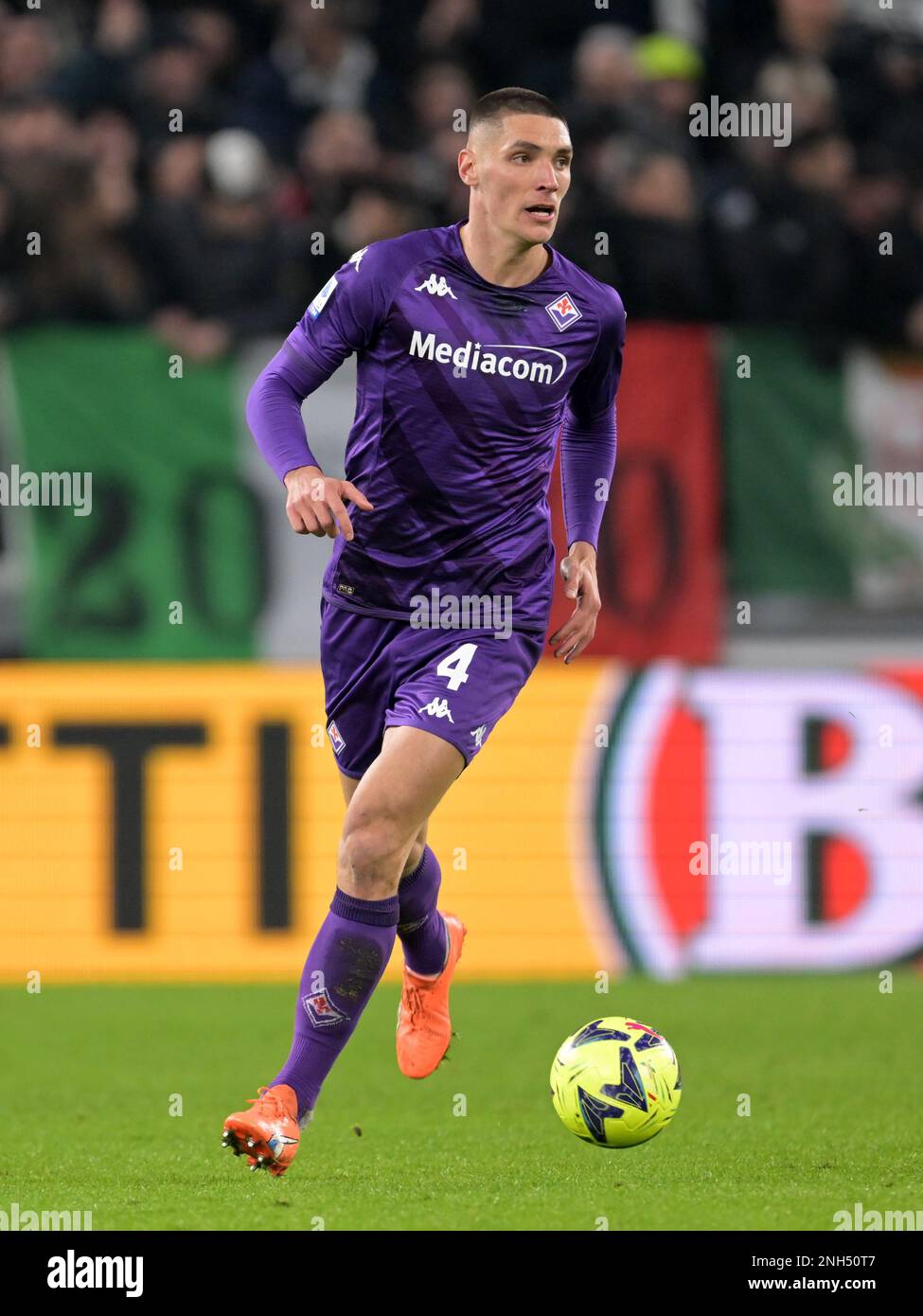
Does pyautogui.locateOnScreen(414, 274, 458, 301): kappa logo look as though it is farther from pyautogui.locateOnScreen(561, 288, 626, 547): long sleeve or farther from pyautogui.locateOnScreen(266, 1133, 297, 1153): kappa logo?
pyautogui.locateOnScreen(266, 1133, 297, 1153): kappa logo

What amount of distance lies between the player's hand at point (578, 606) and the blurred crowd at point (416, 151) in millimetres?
4882

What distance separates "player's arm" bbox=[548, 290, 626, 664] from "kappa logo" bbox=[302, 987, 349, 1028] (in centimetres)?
110

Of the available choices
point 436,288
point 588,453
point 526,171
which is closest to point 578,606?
point 588,453

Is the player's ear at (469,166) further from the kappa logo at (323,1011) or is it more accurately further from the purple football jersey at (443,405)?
the kappa logo at (323,1011)

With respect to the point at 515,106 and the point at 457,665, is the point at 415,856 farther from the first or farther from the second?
the point at 515,106

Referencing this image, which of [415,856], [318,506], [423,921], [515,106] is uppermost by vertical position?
[515,106]

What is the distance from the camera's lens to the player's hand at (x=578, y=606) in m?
5.77

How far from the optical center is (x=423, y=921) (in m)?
6.36

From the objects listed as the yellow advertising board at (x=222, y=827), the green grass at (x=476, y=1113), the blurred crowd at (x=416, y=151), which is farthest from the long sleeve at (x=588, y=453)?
the blurred crowd at (x=416, y=151)

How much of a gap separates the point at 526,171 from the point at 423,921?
2.18m

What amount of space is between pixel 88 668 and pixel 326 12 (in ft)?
14.1

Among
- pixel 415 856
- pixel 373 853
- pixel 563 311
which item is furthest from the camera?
pixel 415 856

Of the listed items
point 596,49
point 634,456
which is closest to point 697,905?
point 634,456

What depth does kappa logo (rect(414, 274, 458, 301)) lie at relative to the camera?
5695 mm
